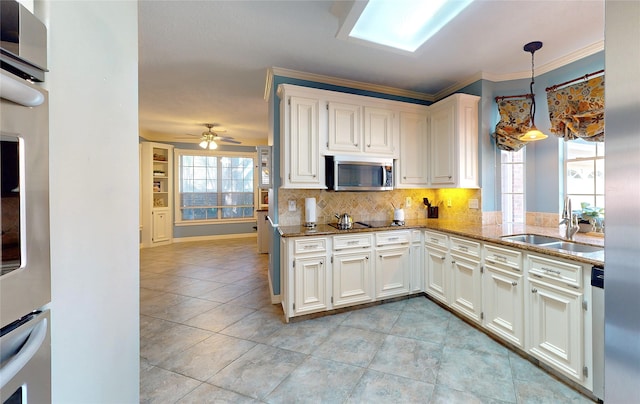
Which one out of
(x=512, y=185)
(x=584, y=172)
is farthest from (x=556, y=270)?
(x=512, y=185)

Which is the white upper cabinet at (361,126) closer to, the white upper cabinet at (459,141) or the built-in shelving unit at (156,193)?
the white upper cabinet at (459,141)

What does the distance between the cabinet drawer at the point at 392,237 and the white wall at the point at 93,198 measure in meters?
2.30

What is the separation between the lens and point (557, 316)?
5.84 ft

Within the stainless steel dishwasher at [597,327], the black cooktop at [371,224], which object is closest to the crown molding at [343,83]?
the black cooktop at [371,224]

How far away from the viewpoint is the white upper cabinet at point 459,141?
3053mm

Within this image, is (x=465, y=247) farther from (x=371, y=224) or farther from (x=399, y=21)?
(x=399, y=21)

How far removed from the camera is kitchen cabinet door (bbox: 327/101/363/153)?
2.95 meters

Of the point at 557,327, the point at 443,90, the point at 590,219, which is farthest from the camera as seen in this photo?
the point at 443,90

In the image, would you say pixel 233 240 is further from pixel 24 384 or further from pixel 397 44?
pixel 24 384

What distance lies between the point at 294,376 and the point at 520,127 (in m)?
3.37

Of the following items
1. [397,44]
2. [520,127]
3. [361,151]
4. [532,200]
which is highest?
[397,44]

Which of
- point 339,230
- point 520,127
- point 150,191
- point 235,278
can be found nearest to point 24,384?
point 339,230

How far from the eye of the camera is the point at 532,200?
3.03 meters

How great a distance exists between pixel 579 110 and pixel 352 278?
8.87 ft
